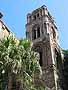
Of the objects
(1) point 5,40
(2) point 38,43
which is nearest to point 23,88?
(1) point 5,40

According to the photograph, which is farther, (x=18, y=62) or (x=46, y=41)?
(x=46, y=41)

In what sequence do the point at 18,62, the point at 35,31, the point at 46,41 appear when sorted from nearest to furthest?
the point at 18,62 < the point at 46,41 < the point at 35,31

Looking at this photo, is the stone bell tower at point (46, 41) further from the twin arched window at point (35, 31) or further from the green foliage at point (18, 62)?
the green foliage at point (18, 62)

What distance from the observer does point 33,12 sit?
146 ft

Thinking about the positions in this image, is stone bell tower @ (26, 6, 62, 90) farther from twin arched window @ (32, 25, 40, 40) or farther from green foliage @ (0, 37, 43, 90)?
green foliage @ (0, 37, 43, 90)

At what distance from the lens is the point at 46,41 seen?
1438 inches

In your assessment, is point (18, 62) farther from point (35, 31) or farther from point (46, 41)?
point (35, 31)

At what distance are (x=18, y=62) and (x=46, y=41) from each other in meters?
17.1

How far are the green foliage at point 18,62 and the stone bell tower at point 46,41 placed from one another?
970 cm

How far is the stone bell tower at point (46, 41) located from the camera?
32062mm

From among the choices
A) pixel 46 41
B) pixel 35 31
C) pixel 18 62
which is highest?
pixel 35 31

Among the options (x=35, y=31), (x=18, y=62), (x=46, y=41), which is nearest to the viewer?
(x=18, y=62)

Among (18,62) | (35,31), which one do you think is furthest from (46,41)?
(18,62)

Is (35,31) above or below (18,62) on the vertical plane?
above
